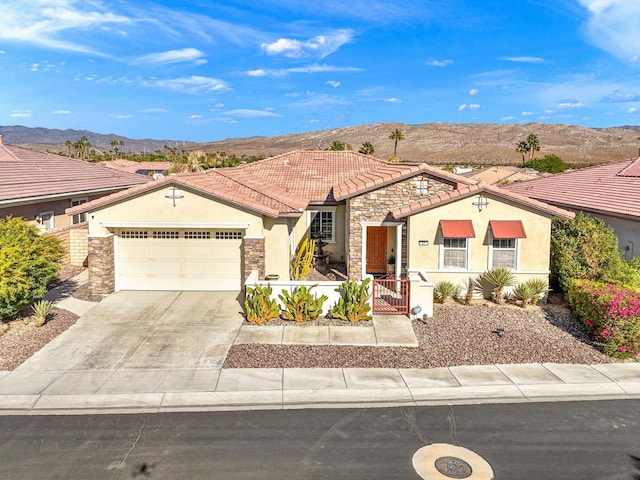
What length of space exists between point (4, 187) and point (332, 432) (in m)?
18.1

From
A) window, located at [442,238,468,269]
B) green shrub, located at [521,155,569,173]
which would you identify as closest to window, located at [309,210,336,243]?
window, located at [442,238,468,269]

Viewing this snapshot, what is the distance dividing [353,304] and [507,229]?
555cm

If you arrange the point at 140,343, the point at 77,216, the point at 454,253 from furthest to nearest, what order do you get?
the point at 77,216 < the point at 454,253 < the point at 140,343

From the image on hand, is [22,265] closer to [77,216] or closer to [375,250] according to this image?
[375,250]

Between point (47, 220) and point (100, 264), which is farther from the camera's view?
point (47, 220)

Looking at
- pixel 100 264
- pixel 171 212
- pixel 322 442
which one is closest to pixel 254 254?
pixel 171 212

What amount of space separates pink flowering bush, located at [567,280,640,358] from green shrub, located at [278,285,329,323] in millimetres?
7112

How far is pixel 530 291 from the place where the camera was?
1559 centimetres

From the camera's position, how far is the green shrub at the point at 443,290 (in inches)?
625

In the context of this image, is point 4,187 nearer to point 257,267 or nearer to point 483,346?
point 257,267

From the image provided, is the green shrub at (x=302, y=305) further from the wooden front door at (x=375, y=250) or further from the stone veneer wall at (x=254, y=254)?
the wooden front door at (x=375, y=250)

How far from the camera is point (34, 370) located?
11.2 meters

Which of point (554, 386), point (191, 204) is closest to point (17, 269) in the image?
point (191, 204)

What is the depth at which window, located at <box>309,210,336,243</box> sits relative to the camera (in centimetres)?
2266
